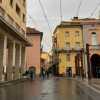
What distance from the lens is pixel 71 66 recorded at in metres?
72.9

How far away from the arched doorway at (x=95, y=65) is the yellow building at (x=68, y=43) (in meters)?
4.74

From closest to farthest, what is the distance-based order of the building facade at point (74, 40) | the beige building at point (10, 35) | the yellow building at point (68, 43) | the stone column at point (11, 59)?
1. the beige building at point (10, 35)
2. the stone column at point (11, 59)
3. the building facade at point (74, 40)
4. the yellow building at point (68, 43)

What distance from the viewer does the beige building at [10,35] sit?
108 ft

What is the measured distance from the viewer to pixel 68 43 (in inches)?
2940

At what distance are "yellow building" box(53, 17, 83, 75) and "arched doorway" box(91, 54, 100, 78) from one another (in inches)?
187

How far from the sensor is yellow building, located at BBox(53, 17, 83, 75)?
241ft

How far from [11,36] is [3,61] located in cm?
605

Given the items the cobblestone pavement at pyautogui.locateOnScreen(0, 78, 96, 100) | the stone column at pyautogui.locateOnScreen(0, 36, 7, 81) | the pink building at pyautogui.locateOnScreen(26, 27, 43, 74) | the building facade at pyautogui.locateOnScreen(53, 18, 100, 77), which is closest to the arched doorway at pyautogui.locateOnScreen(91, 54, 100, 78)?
the building facade at pyautogui.locateOnScreen(53, 18, 100, 77)

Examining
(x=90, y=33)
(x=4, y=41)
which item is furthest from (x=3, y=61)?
(x=90, y=33)

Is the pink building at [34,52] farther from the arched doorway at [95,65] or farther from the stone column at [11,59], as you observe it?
the stone column at [11,59]

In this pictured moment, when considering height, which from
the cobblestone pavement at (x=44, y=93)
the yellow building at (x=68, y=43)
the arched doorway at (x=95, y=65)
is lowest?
the cobblestone pavement at (x=44, y=93)

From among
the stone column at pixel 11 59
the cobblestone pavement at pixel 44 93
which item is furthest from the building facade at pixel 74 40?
the cobblestone pavement at pixel 44 93

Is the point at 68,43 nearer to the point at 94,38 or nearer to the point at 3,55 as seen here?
the point at 94,38

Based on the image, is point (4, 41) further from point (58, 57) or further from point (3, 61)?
point (58, 57)
